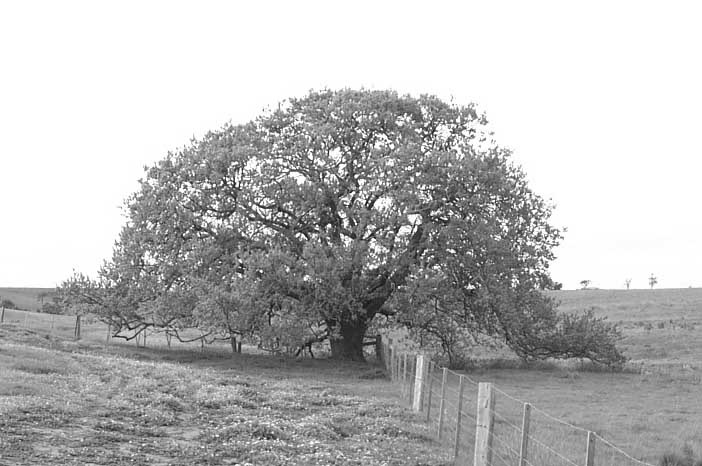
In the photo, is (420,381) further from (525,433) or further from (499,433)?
(525,433)

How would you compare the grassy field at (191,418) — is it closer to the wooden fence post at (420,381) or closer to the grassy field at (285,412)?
the grassy field at (285,412)

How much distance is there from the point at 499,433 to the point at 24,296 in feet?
428

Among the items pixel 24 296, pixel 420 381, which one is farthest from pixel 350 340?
pixel 24 296

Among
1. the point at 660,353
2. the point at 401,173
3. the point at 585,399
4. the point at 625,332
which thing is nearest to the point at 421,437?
the point at 585,399

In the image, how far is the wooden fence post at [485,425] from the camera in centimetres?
1431

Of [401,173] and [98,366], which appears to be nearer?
[98,366]

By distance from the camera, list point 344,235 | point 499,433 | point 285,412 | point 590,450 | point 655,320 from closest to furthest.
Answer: point 590,450 < point 499,433 < point 285,412 < point 344,235 < point 655,320

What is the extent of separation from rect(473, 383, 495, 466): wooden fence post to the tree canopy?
24.7 m

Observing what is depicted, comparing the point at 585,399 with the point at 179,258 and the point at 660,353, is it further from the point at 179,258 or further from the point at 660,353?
the point at 660,353

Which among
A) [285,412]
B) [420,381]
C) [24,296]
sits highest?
[420,381]

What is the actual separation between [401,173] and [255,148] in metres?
7.41

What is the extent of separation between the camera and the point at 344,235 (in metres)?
43.0

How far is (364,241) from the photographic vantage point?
40250mm

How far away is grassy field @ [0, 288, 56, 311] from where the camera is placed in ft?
396
